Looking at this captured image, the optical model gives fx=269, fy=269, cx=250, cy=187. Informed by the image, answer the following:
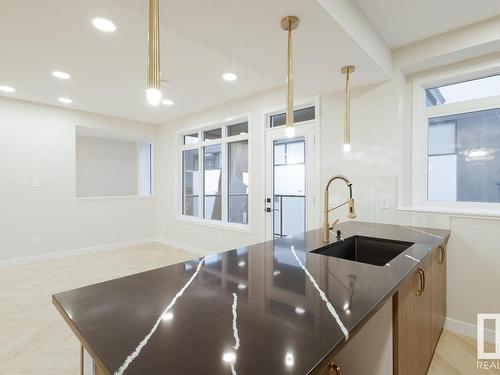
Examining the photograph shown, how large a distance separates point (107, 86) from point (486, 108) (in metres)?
4.34

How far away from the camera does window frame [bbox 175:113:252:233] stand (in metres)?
4.28

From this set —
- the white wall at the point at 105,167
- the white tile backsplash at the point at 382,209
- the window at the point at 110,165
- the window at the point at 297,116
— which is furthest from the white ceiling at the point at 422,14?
the white wall at the point at 105,167

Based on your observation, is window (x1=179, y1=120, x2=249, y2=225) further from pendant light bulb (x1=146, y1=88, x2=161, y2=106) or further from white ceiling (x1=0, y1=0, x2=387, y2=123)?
pendant light bulb (x1=146, y1=88, x2=161, y2=106)

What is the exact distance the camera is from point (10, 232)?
4.32 m

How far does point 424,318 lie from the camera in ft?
5.74

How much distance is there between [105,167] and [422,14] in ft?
21.8

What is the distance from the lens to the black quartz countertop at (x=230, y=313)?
0.65 m

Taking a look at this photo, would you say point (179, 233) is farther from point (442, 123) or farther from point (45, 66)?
point (442, 123)

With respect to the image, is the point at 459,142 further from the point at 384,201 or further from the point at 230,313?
the point at 230,313

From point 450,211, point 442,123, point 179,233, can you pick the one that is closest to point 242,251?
point 450,211

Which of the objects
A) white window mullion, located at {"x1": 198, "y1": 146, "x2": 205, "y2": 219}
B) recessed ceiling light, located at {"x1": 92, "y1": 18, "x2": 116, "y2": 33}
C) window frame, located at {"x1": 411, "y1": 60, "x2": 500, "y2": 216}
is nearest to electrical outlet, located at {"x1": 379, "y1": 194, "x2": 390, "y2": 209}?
window frame, located at {"x1": 411, "y1": 60, "x2": 500, "y2": 216}

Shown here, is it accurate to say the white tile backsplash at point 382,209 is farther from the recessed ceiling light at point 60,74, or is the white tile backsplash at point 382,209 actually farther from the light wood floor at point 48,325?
the recessed ceiling light at point 60,74

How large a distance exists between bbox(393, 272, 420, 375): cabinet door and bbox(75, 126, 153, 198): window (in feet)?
19.4

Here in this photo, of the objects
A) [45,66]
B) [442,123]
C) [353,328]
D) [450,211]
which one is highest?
[45,66]
